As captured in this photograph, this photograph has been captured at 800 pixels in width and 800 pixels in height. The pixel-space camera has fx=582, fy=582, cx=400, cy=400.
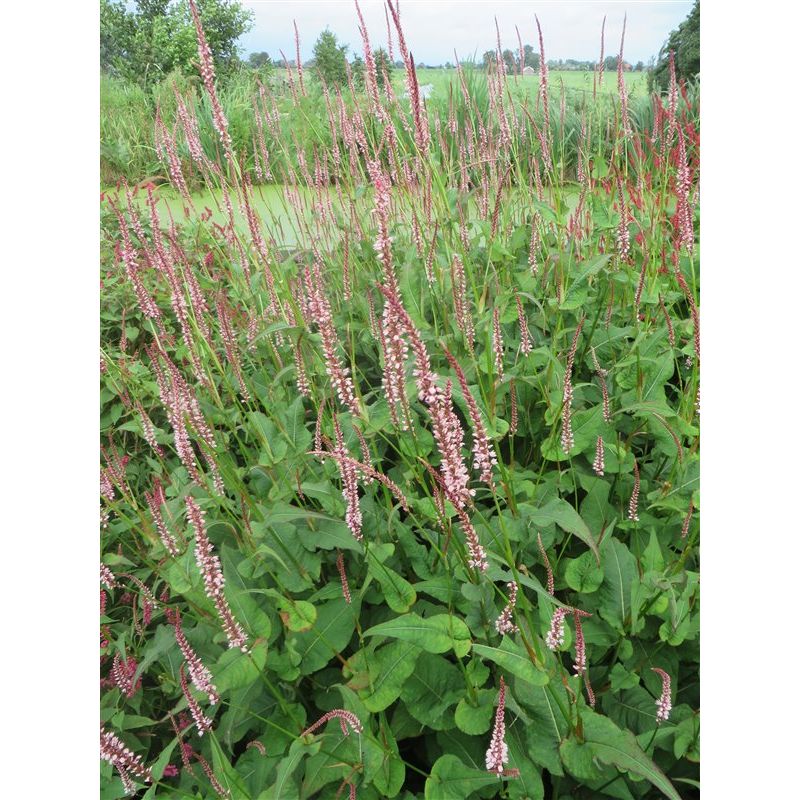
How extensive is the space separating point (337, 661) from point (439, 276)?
1.04 meters

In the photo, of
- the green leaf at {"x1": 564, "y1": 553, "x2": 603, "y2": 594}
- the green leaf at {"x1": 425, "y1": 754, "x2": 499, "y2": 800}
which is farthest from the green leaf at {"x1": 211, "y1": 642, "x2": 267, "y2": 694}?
the green leaf at {"x1": 564, "y1": 553, "x2": 603, "y2": 594}

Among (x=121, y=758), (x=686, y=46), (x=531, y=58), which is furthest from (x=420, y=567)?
(x=686, y=46)

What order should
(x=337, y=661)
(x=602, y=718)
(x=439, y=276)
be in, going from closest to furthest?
1. (x=602, y=718)
2. (x=337, y=661)
3. (x=439, y=276)

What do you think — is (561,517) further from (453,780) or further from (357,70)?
(357,70)

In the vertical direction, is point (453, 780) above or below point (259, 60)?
below

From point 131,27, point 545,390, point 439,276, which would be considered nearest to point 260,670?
point 545,390

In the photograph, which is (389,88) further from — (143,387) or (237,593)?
(237,593)

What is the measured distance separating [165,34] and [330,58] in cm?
50

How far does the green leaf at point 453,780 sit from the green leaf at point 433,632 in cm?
17

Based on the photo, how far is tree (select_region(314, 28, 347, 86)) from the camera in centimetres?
177

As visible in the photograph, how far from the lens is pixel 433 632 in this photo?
89 cm

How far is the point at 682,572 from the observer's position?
1.03 metres

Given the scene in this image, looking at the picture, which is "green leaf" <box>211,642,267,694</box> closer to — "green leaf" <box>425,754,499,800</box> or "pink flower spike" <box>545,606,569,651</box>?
"green leaf" <box>425,754,499,800</box>

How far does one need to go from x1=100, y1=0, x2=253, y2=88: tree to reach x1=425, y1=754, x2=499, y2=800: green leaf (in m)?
1.65
